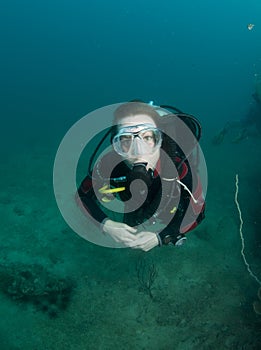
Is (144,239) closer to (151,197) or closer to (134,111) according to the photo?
(151,197)

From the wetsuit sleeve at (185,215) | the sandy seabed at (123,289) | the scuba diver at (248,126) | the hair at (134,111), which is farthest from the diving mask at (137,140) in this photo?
the scuba diver at (248,126)

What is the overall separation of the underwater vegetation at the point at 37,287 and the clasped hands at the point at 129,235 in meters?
2.70

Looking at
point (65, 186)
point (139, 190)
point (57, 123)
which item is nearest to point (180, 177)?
point (139, 190)

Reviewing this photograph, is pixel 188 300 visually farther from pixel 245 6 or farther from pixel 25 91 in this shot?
pixel 245 6

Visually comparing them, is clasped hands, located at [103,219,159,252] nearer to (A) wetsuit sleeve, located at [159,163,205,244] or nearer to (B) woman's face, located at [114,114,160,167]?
(A) wetsuit sleeve, located at [159,163,205,244]

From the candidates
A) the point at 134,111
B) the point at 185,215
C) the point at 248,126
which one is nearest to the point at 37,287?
the point at 185,215

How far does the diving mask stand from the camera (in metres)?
3.43

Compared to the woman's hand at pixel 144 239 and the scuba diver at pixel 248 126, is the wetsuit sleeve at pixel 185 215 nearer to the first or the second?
the woman's hand at pixel 144 239

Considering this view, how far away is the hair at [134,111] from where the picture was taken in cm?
365

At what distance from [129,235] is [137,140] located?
112 cm

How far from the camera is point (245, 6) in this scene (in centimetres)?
Answer: 11081

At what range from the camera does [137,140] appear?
11.2 ft

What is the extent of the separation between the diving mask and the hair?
200mm

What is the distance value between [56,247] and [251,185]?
6.98 meters
